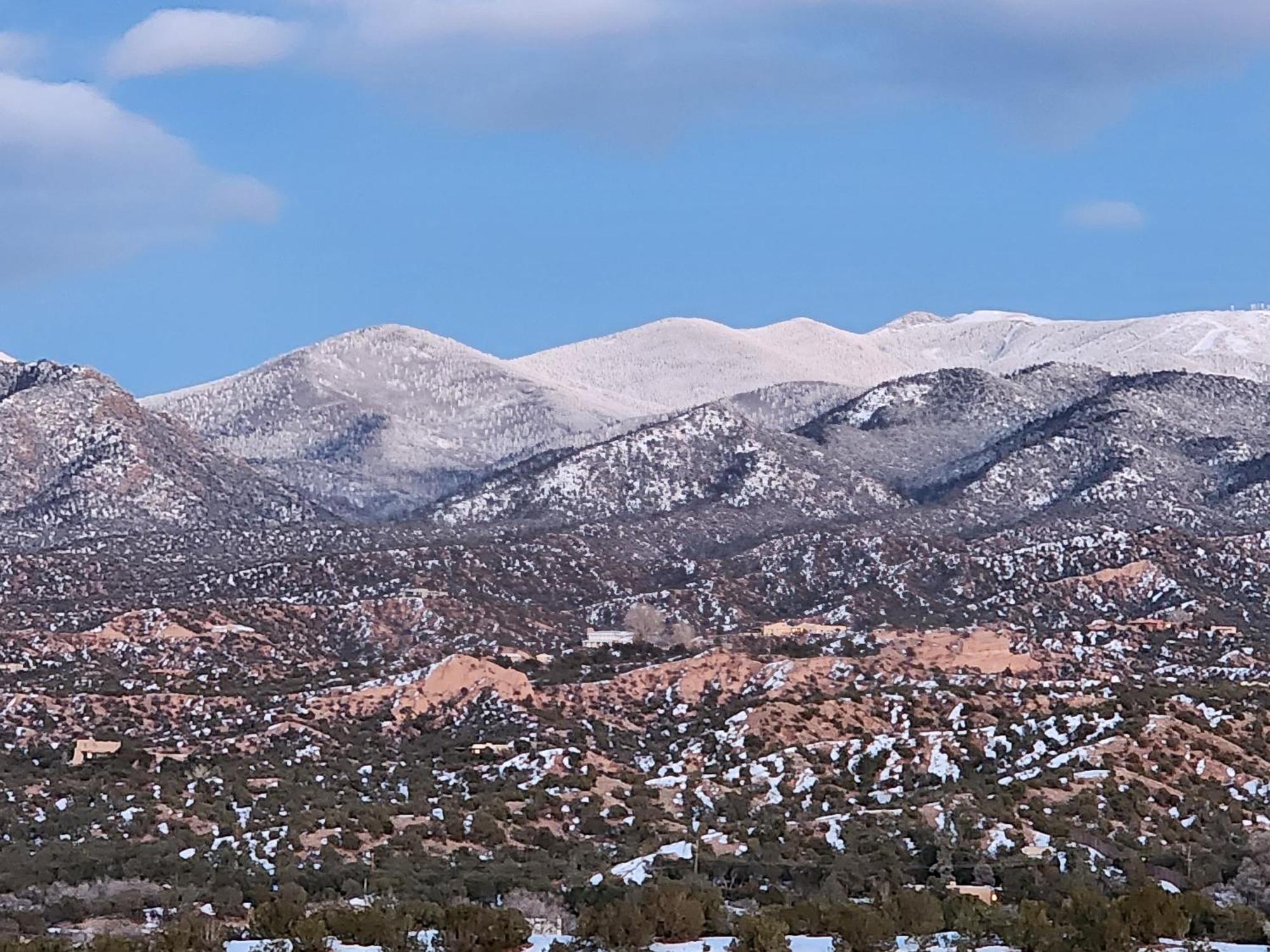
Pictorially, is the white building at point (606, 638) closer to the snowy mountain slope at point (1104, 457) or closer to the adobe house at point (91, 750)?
the adobe house at point (91, 750)

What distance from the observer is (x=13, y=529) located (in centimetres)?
14888

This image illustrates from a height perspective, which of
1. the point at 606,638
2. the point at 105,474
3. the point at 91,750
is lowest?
the point at 91,750

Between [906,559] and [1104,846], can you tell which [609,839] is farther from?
[906,559]

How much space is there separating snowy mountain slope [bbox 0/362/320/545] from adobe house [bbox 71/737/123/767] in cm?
7706

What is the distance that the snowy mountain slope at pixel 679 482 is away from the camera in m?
163

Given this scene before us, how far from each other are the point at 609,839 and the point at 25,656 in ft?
141

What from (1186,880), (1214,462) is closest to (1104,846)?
(1186,880)

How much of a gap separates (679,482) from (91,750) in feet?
342

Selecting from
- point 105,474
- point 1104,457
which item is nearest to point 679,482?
point 1104,457

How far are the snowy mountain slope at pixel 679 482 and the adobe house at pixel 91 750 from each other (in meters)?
88.7

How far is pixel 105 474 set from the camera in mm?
158250

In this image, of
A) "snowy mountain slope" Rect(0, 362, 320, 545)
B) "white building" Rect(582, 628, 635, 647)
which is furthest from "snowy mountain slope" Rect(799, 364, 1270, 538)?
"white building" Rect(582, 628, 635, 647)

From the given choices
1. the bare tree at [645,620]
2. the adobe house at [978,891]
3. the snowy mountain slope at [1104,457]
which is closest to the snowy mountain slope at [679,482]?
the snowy mountain slope at [1104,457]

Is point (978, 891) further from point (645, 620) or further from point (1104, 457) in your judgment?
point (1104, 457)
